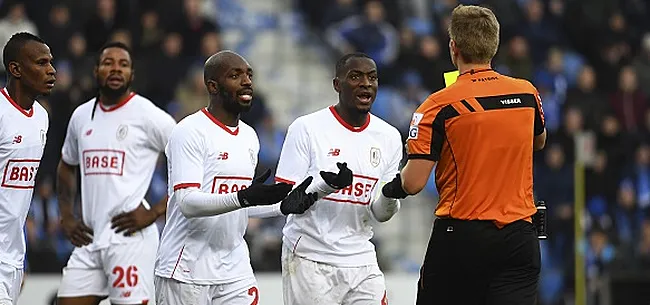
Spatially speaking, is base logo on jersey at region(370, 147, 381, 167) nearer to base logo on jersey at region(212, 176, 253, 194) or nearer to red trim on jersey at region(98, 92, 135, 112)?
base logo on jersey at region(212, 176, 253, 194)

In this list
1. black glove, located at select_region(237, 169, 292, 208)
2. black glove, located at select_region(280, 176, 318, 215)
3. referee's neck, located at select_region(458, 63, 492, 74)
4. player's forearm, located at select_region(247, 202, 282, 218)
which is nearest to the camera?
referee's neck, located at select_region(458, 63, 492, 74)

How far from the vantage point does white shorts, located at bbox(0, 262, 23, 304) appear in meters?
8.93

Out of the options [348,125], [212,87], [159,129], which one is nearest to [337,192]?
[348,125]

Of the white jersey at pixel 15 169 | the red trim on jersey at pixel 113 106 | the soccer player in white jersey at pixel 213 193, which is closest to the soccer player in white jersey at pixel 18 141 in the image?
the white jersey at pixel 15 169

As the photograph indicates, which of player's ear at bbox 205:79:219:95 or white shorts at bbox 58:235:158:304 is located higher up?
player's ear at bbox 205:79:219:95

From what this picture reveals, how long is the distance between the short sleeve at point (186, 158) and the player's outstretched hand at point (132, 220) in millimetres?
1606

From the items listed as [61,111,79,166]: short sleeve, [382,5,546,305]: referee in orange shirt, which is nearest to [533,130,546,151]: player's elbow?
[382,5,546,305]: referee in orange shirt

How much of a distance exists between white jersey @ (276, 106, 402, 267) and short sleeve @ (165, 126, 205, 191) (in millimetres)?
704

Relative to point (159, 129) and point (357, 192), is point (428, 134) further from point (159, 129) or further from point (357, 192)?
point (159, 129)

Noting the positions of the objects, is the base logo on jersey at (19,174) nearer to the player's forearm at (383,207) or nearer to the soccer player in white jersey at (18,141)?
the soccer player in white jersey at (18,141)

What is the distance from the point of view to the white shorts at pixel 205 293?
8984mm

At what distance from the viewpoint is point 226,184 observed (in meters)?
9.05

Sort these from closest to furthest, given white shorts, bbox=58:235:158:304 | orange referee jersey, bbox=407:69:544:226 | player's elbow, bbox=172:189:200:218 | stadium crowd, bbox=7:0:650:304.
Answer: orange referee jersey, bbox=407:69:544:226, player's elbow, bbox=172:189:200:218, white shorts, bbox=58:235:158:304, stadium crowd, bbox=7:0:650:304

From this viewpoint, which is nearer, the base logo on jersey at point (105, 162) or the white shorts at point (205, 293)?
the white shorts at point (205, 293)
